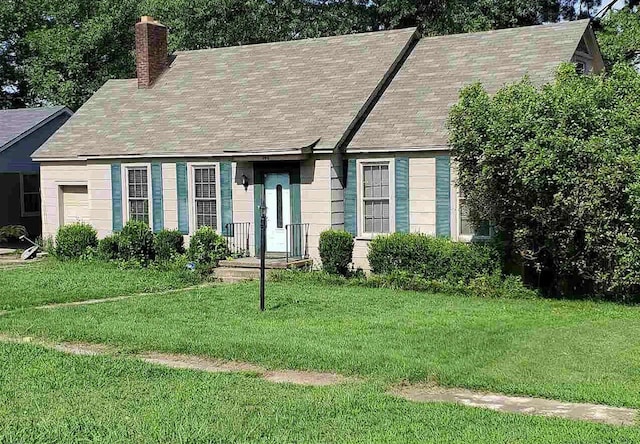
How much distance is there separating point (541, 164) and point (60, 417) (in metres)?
8.66

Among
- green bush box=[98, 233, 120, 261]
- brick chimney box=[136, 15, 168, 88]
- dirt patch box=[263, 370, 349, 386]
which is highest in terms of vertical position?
brick chimney box=[136, 15, 168, 88]

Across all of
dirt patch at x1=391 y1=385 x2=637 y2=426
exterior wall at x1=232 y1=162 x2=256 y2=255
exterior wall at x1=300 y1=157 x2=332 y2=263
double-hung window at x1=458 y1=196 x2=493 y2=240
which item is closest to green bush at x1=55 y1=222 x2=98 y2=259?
exterior wall at x1=232 y1=162 x2=256 y2=255

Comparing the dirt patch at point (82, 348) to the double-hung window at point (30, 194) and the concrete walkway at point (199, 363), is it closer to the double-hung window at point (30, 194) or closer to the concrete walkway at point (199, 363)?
the concrete walkway at point (199, 363)

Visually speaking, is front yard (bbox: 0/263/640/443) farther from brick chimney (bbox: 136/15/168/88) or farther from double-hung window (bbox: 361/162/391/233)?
brick chimney (bbox: 136/15/168/88)

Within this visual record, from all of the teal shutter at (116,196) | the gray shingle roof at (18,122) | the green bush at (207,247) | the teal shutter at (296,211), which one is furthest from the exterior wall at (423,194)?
the gray shingle roof at (18,122)

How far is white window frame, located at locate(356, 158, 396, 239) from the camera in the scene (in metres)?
16.6

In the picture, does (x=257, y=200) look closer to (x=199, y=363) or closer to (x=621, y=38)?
(x=199, y=363)

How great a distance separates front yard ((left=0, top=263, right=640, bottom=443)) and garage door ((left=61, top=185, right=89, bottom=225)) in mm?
7672

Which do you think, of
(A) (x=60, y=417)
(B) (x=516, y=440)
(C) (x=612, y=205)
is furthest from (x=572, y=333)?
(A) (x=60, y=417)

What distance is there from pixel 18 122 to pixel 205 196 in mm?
11900

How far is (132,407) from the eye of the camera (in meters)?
6.93

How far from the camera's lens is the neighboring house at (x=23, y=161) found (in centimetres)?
2606

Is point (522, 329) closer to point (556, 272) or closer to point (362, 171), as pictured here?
point (556, 272)

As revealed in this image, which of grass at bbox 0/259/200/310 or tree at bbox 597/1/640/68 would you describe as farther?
tree at bbox 597/1/640/68
